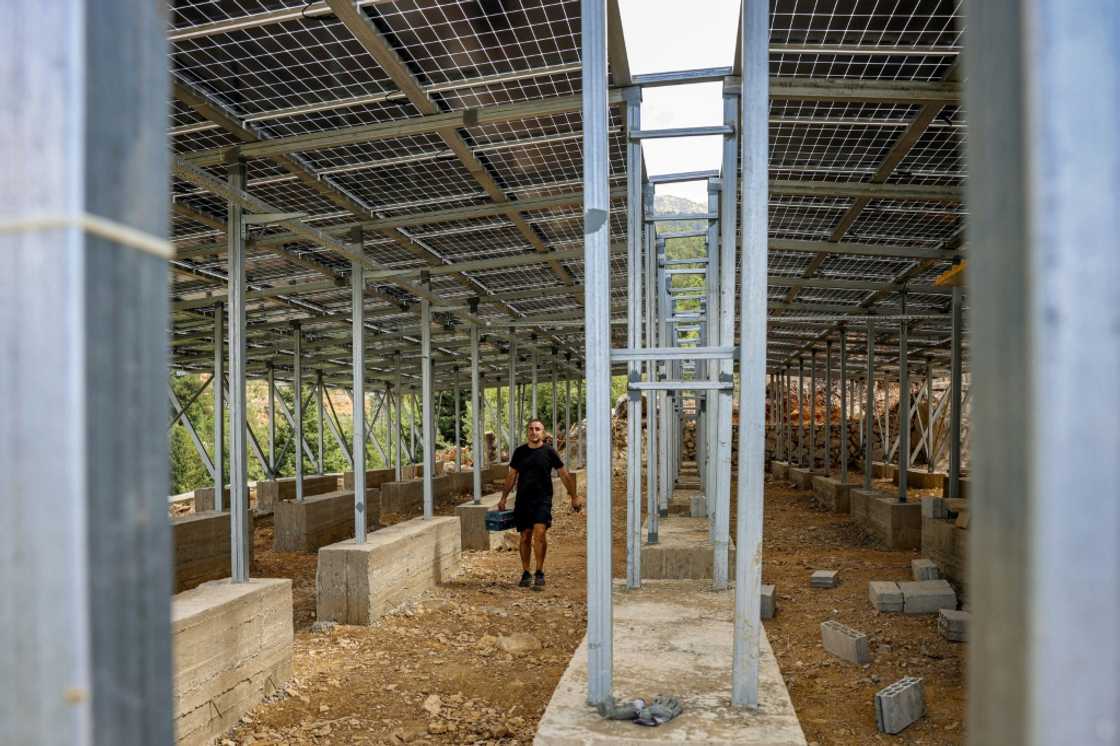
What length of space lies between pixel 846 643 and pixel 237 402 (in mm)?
6582

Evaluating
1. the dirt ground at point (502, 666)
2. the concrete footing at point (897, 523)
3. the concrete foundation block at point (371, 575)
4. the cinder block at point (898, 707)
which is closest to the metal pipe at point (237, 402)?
the dirt ground at point (502, 666)

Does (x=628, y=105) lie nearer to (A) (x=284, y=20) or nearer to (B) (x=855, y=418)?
(A) (x=284, y=20)

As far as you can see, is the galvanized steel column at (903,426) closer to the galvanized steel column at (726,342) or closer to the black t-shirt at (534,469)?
the black t-shirt at (534,469)

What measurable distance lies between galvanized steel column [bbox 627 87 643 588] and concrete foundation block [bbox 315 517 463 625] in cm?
369

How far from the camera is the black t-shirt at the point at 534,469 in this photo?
11906mm

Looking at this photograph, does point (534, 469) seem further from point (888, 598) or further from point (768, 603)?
point (888, 598)

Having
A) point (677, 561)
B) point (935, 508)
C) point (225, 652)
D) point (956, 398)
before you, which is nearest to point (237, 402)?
point (225, 652)

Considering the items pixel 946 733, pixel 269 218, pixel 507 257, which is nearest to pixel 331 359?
pixel 507 257

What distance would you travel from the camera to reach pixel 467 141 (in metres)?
9.28

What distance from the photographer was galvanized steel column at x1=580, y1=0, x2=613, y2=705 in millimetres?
4250

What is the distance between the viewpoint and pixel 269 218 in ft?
27.2

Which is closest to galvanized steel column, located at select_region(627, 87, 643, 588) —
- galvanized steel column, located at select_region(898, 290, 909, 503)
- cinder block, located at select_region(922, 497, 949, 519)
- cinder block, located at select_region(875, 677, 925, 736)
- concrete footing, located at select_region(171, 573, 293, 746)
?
cinder block, located at select_region(875, 677, 925, 736)
